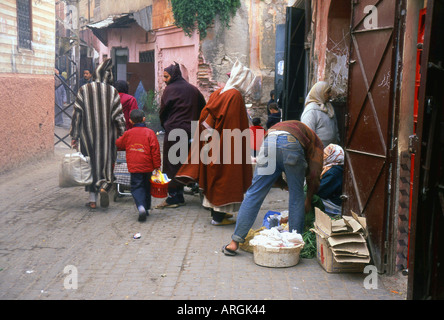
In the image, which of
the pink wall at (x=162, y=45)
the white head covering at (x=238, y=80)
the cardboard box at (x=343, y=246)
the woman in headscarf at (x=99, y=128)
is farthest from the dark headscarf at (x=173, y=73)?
the pink wall at (x=162, y=45)

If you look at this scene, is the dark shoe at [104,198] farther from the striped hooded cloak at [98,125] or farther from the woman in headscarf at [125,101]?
the woman in headscarf at [125,101]

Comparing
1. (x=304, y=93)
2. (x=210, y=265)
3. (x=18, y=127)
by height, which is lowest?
(x=210, y=265)

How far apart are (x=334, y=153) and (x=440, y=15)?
117 inches

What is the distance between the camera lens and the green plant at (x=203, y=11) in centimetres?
1431

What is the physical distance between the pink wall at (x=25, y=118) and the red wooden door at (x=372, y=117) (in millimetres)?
6835

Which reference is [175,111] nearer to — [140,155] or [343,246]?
[140,155]

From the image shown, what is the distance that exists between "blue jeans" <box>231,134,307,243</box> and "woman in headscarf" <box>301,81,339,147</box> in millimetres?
1553

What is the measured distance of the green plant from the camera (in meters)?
14.3

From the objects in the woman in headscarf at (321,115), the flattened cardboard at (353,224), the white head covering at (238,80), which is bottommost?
the flattened cardboard at (353,224)

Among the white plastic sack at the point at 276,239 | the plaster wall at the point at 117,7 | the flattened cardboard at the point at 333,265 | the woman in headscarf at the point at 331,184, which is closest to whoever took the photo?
the flattened cardboard at the point at 333,265

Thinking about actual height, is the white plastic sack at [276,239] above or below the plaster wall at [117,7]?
below

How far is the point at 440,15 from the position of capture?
11.3 feet

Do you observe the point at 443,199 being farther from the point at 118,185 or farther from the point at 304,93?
the point at 304,93

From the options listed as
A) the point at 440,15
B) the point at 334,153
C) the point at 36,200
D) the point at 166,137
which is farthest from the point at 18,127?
the point at 440,15
